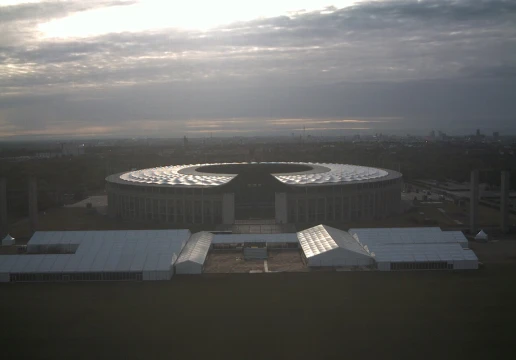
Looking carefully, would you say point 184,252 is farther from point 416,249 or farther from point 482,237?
point 482,237

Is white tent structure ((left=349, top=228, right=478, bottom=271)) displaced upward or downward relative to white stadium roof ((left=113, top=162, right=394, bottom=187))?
downward

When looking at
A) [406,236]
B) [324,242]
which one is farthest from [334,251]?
[406,236]

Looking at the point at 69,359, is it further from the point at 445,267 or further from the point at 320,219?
the point at 320,219

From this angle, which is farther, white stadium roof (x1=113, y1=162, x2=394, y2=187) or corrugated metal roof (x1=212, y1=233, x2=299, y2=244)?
white stadium roof (x1=113, y1=162, x2=394, y2=187)

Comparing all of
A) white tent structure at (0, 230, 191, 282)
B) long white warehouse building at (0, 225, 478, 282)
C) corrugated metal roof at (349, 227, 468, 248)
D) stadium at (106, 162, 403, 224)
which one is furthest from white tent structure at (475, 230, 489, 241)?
white tent structure at (0, 230, 191, 282)

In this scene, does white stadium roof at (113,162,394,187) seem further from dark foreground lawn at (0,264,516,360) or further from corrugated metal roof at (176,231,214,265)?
dark foreground lawn at (0,264,516,360)

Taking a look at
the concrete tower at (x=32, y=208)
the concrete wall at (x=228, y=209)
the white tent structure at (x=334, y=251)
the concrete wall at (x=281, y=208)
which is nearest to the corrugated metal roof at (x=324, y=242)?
the white tent structure at (x=334, y=251)

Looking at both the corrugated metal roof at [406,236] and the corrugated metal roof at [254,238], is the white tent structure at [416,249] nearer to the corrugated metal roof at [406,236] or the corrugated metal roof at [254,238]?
the corrugated metal roof at [406,236]
